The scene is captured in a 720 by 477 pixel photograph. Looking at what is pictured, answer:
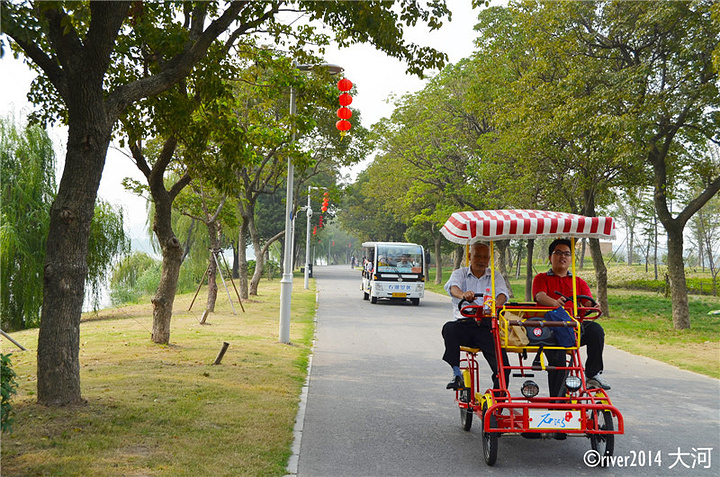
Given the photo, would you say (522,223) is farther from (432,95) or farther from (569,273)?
(432,95)

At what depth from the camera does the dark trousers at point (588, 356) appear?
19.4 feet

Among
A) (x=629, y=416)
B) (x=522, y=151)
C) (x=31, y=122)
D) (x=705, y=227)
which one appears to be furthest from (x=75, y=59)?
(x=705, y=227)

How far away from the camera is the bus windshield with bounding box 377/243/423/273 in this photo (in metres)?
27.3

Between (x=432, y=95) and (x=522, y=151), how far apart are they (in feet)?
37.5

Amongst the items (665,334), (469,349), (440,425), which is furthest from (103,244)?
(469,349)

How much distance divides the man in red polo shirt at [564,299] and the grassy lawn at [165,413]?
2.80 meters

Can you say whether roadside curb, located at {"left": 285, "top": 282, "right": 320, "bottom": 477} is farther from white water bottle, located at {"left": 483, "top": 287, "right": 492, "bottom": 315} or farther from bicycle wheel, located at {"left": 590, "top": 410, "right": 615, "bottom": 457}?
bicycle wheel, located at {"left": 590, "top": 410, "right": 615, "bottom": 457}

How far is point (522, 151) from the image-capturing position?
68.8 ft

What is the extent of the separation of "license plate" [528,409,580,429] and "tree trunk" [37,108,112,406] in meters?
4.77

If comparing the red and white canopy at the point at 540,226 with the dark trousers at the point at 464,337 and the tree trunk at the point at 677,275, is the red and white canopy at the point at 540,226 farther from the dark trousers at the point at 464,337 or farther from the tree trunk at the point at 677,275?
the tree trunk at the point at 677,275

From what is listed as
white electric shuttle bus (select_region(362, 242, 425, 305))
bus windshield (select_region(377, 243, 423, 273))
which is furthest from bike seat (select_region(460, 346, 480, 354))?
bus windshield (select_region(377, 243, 423, 273))

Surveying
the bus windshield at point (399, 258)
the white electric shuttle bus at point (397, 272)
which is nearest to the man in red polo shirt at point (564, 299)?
the white electric shuttle bus at point (397, 272)

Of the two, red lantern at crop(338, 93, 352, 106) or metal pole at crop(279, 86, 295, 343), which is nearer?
red lantern at crop(338, 93, 352, 106)

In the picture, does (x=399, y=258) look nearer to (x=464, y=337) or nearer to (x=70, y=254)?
(x=464, y=337)
